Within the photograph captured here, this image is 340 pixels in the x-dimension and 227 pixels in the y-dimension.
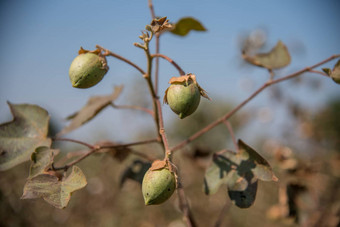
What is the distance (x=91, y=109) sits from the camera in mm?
1275

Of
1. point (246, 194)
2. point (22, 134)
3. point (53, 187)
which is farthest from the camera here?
point (22, 134)

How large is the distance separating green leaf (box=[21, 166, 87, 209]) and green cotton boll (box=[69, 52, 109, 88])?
0.29 metres

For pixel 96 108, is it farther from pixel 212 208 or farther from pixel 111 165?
pixel 111 165

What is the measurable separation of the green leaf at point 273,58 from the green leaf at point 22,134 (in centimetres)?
98

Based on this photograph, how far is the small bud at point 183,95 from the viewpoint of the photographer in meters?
0.77

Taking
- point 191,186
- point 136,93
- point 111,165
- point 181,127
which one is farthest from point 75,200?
point 181,127

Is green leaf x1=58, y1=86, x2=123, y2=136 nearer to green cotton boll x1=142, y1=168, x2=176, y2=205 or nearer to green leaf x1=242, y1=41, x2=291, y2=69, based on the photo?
green cotton boll x1=142, y1=168, x2=176, y2=205

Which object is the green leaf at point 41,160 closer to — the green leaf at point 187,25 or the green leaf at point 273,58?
the green leaf at point 187,25

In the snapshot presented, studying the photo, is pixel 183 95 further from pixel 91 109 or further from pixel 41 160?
pixel 91 109

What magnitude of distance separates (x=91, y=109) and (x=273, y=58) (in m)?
0.95

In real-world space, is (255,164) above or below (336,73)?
below

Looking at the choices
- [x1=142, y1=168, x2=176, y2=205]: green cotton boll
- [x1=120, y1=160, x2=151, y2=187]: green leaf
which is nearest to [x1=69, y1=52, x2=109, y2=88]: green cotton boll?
[x1=142, y1=168, x2=176, y2=205]: green cotton boll

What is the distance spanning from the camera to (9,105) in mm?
1108

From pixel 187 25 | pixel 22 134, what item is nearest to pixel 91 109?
pixel 22 134
